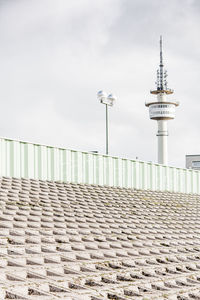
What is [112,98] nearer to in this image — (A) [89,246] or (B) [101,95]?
(B) [101,95]

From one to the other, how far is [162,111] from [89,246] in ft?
295

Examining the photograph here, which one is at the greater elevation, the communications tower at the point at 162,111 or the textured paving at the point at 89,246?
the communications tower at the point at 162,111

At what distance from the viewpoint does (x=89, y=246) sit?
353 inches

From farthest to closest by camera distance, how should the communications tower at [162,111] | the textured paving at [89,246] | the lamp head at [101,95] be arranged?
the communications tower at [162,111] < the lamp head at [101,95] < the textured paving at [89,246]

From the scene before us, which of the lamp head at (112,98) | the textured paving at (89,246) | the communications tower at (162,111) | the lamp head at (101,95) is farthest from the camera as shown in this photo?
the communications tower at (162,111)

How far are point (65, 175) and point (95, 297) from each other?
10674mm

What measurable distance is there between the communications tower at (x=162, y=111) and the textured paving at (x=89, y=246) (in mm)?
81715

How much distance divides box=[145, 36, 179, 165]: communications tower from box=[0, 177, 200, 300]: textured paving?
81.7 metres

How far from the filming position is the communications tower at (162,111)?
97.3 metres

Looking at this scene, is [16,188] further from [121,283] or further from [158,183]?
[158,183]

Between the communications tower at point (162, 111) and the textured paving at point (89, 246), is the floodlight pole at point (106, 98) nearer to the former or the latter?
the textured paving at point (89, 246)

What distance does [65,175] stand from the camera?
661 inches

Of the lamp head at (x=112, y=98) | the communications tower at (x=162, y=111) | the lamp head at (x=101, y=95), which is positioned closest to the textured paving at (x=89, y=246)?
the lamp head at (x=101, y=95)

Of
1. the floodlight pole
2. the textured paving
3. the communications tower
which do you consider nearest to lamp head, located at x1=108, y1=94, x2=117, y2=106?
the floodlight pole
